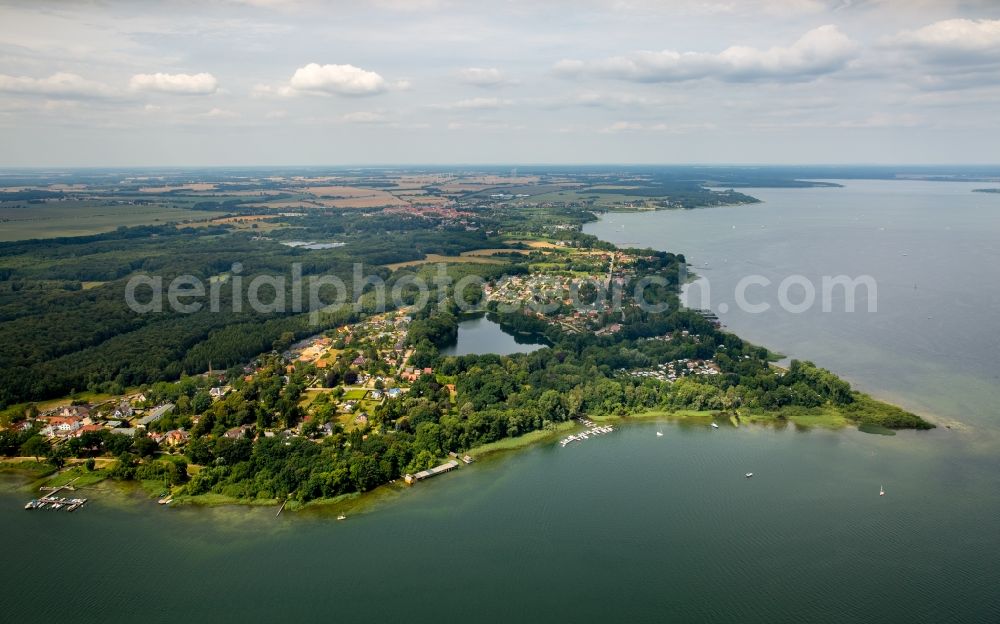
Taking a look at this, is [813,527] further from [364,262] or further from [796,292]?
[364,262]

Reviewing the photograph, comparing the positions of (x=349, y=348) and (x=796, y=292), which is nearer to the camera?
(x=349, y=348)

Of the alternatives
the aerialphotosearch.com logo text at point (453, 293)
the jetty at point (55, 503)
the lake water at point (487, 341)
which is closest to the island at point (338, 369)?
the aerialphotosearch.com logo text at point (453, 293)

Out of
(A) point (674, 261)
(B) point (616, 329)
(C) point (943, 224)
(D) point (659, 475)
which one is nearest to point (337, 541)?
(D) point (659, 475)

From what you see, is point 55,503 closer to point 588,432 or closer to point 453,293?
point 588,432

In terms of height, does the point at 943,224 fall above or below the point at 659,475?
above

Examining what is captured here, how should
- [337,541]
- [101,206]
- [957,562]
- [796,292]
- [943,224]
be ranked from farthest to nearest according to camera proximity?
[101,206] → [943,224] → [796,292] → [337,541] → [957,562]

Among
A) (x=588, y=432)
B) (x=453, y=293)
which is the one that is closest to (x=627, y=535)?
(x=588, y=432)

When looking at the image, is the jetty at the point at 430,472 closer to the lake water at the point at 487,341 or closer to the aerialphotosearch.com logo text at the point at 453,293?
the lake water at the point at 487,341
